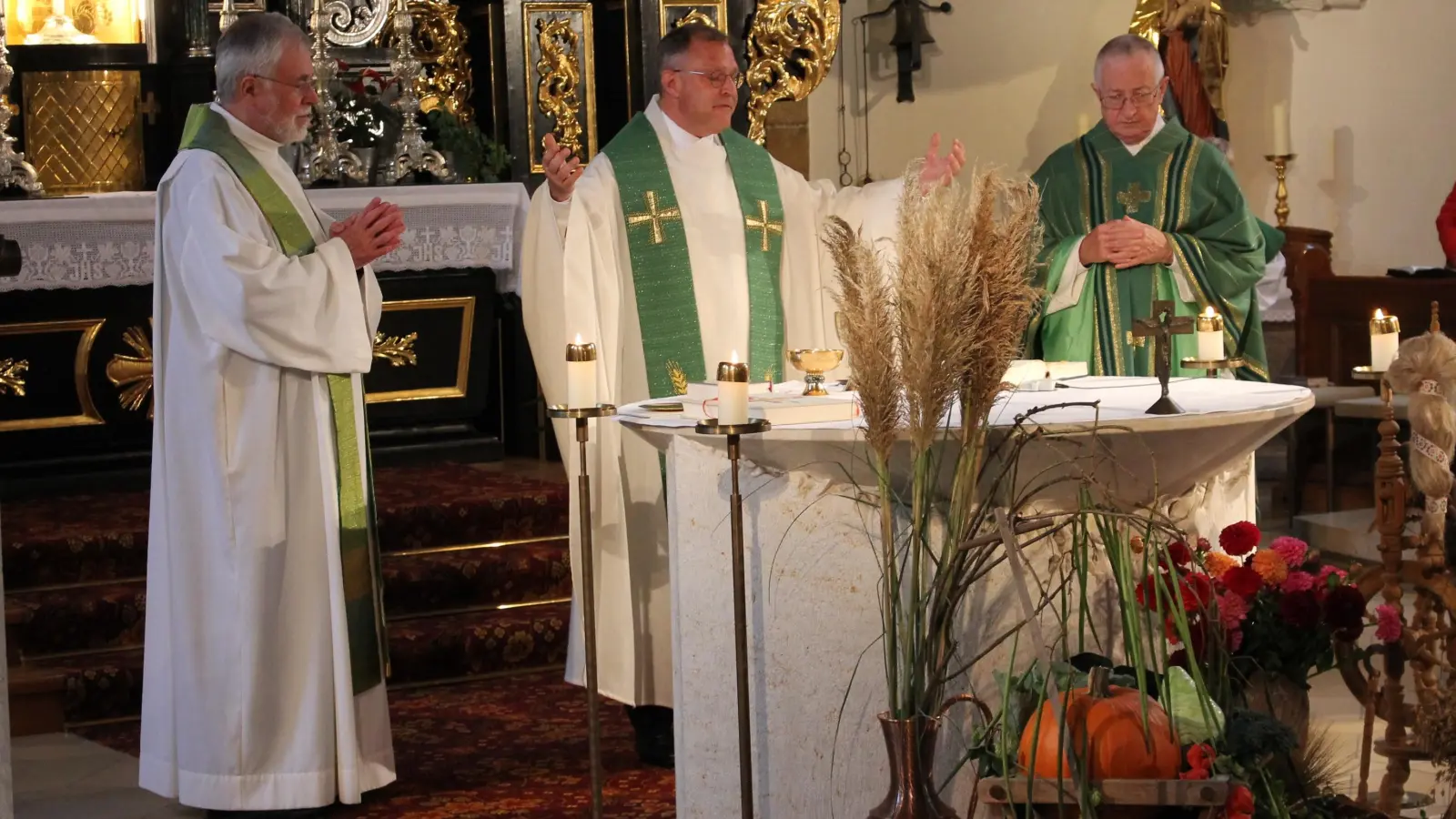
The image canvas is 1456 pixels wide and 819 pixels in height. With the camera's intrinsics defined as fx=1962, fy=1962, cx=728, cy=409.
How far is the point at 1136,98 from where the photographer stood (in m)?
5.59

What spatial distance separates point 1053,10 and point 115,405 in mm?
6330

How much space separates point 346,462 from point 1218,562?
2.20 metres

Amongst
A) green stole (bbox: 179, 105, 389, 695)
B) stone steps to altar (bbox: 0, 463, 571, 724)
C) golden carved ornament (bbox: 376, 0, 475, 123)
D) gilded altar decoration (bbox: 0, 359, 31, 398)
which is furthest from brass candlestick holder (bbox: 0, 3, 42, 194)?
green stole (bbox: 179, 105, 389, 695)

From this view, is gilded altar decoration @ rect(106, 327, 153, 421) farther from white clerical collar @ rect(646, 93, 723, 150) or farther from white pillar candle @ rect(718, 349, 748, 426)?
white pillar candle @ rect(718, 349, 748, 426)

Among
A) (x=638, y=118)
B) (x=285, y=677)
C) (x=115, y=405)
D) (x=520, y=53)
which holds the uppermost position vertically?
(x=520, y=53)

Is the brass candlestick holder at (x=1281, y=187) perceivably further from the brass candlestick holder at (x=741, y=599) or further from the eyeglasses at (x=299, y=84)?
the brass candlestick holder at (x=741, y=599)

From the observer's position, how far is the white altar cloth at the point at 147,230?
23.0ft

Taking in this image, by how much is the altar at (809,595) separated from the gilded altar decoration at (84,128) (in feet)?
16.2

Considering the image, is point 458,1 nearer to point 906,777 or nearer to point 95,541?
point 95,541

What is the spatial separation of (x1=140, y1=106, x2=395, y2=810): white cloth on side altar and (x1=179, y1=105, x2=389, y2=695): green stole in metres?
0.05

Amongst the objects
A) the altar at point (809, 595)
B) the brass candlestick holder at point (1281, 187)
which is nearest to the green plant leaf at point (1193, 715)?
the altar at point (809, 595)

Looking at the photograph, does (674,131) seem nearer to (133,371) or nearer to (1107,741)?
(1107,741)

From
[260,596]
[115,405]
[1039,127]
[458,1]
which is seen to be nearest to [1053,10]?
[1039,127]

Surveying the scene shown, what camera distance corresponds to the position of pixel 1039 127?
11.5 meters
